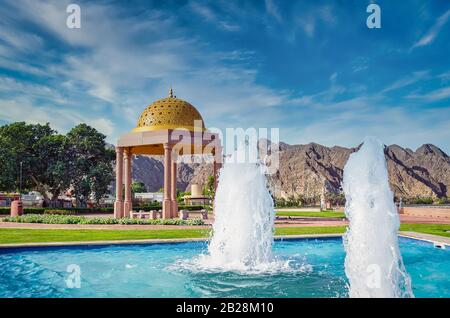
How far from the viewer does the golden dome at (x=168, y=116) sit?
1197 inches

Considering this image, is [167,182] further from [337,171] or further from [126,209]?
[337,171]

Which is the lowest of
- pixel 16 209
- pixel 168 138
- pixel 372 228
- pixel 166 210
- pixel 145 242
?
pixel 145 242

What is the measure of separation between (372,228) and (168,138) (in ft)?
73.2

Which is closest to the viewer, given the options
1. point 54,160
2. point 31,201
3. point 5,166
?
point 5,166

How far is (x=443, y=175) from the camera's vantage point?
149m

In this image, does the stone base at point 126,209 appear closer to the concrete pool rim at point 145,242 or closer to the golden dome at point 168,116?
the golden dome at point 168,116

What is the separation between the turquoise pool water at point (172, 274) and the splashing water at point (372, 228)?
1.54m

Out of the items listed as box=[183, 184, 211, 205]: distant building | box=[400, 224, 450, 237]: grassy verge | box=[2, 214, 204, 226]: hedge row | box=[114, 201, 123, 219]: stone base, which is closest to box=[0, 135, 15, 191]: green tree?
box=[2, 214, 204, 226]: hedge row

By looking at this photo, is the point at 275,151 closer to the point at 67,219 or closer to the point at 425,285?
the point at 67,219

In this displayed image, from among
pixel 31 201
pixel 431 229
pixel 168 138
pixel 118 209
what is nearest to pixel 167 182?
pixel 168 138

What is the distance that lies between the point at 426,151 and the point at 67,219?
163m

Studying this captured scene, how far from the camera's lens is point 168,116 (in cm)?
3062

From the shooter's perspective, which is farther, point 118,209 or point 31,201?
point 31,201
